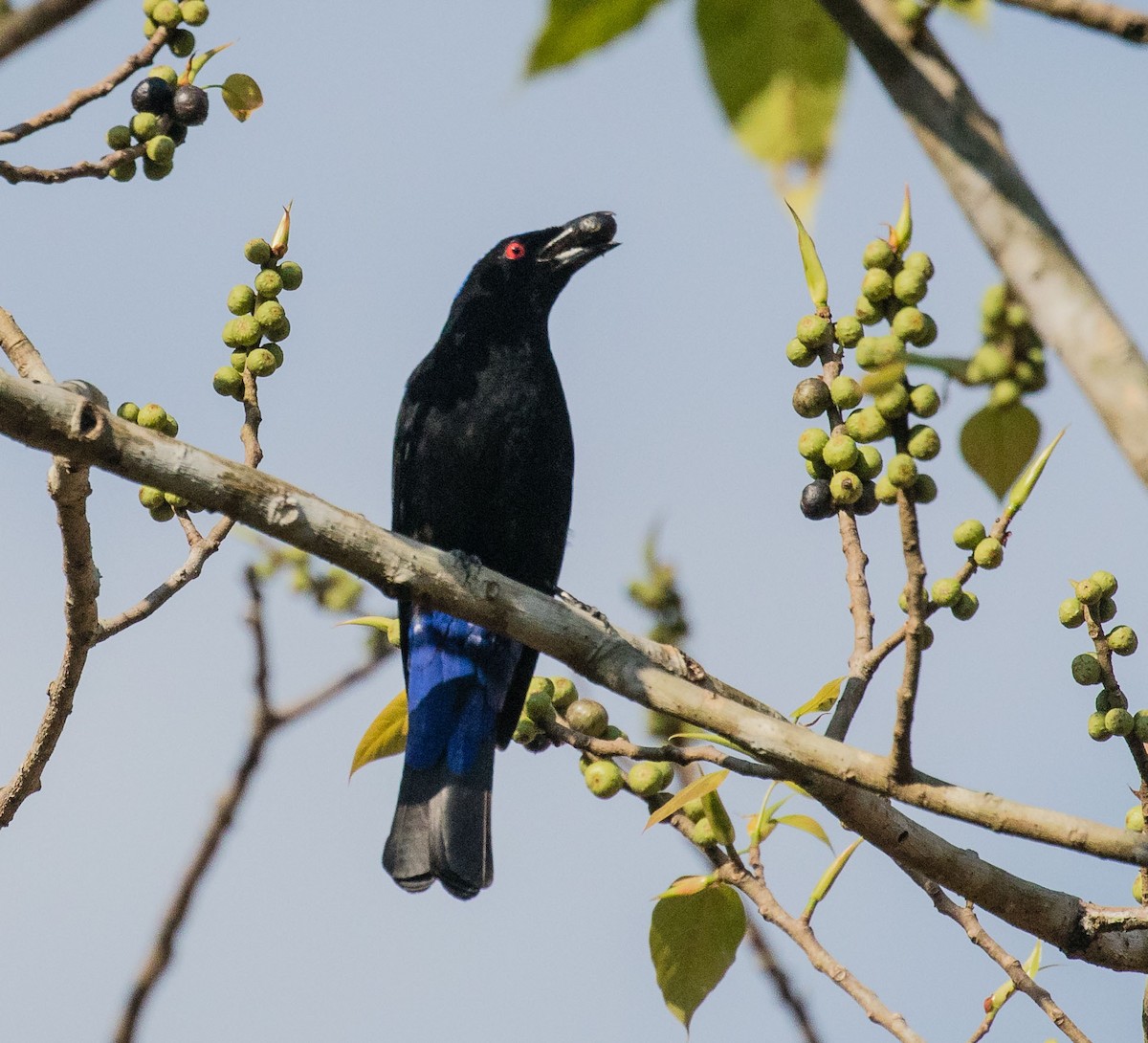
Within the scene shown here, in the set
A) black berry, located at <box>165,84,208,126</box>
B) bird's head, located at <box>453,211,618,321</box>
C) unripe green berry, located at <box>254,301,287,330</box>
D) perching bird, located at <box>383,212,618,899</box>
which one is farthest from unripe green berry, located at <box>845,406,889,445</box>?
bird's head, located at <box>453,211,618,321</box>

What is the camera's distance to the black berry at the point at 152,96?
4086mm

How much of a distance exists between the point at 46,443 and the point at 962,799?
1.71 meters

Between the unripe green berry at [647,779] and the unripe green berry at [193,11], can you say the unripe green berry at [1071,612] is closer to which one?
the unripe green berry at [647,779]

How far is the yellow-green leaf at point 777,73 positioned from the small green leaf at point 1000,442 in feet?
1.33

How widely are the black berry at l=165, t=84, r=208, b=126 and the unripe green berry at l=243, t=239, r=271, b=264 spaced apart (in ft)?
2.23

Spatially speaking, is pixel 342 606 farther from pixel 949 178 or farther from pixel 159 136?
pixel 949 178

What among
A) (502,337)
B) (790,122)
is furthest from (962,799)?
(502,337)

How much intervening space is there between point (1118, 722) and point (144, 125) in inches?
112

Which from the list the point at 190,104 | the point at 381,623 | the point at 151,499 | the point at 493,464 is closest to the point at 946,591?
the point at 381,623

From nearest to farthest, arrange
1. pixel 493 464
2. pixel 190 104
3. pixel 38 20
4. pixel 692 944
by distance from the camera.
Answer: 1. pixel 38 20
2. pixel 692 944
3. pixel 190 104
4. pixel 493 464

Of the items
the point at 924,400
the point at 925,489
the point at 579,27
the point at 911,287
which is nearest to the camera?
the point at 579,27

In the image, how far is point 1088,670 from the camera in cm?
302

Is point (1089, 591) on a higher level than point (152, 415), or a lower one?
lower

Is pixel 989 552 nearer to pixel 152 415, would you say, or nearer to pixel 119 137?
pixel 152 415
